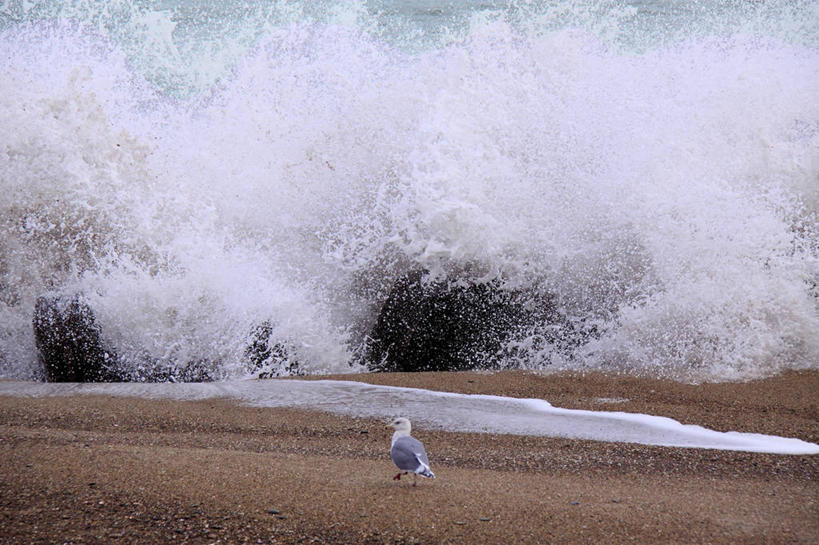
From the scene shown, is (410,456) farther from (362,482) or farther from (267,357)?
(267,357)

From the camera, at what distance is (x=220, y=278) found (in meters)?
4.77

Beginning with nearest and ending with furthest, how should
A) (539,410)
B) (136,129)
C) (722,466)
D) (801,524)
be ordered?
(801,524)
(722,466)
(539,410)
(136,129)

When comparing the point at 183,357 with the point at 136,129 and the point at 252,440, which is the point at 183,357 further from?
the point at 136,129

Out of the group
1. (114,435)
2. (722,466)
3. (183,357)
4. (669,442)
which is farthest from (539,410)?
(183,357)

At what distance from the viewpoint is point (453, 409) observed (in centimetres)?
341

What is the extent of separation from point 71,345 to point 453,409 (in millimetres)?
2542

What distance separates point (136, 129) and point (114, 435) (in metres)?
3.75

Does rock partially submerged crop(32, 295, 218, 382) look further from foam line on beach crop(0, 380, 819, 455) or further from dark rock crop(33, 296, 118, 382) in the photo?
foam line on beach crop(0, 380, 819, 455)

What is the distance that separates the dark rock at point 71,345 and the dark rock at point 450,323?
167 cm

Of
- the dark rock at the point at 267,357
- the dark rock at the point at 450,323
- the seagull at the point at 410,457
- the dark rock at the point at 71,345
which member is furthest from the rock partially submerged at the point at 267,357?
the seagull at the point at 410,457

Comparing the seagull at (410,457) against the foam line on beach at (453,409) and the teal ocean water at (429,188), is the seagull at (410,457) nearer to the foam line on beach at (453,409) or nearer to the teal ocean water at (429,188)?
the foam line on beach at (453,409)

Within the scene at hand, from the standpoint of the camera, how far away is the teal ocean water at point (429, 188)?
14.3 feet

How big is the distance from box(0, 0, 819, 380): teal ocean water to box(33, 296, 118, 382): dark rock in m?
0.10

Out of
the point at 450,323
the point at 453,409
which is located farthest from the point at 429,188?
the point at 453,409
